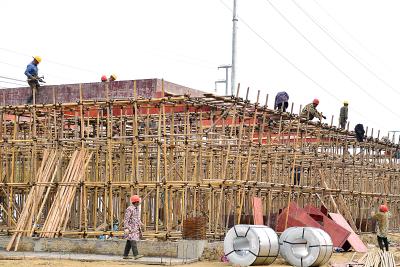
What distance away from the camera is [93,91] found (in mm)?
28812

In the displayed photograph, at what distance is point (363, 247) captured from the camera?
24.9 metres

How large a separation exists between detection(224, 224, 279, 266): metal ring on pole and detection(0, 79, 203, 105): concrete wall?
9097 millimetres

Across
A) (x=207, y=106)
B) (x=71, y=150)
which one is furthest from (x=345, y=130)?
(x=71, y=150)

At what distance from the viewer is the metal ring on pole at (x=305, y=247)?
18.8 meters

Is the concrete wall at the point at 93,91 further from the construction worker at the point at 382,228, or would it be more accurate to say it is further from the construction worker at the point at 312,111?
the construction worker at the point at 382,228

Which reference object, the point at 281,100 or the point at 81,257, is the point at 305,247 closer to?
the point at 81,257

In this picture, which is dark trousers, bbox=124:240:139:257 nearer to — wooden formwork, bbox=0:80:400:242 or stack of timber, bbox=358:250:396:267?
wooden formwork, bbox=0:80:400:242

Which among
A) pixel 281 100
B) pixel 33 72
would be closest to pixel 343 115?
pixel 281 100

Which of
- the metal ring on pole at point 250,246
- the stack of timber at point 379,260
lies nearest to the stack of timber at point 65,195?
the metal ring on pole at point 250,246

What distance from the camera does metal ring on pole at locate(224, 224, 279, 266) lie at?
727 inches

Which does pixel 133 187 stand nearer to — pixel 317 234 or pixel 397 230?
pixel 317 234

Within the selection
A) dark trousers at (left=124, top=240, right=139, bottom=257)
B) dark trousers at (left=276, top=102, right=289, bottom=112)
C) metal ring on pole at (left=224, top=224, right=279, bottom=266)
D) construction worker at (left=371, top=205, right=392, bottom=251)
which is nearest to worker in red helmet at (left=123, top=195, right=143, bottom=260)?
dark trousers at (left=124, top=240, right=139, bottom=257)

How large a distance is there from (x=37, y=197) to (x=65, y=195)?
0.89 meters

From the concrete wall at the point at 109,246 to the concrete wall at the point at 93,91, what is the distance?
5826mm
